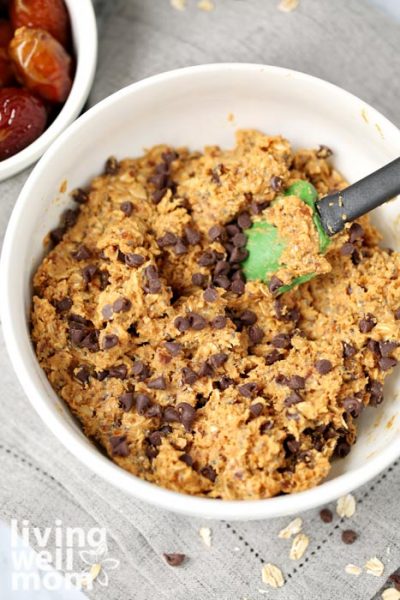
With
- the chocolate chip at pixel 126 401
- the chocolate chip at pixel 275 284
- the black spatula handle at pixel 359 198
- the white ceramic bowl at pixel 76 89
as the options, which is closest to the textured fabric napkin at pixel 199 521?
the white ceramic bowl at pixel 76 89

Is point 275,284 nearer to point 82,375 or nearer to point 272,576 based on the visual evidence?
point 82,375

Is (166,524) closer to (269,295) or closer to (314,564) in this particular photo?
(314,564)

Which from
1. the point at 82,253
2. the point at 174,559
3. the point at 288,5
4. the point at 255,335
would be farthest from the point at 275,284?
the point at 288,5

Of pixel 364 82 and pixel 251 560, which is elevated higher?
pixel 364 82

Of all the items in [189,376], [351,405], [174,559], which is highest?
[351,405]

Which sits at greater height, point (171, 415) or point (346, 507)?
point (171, 415)

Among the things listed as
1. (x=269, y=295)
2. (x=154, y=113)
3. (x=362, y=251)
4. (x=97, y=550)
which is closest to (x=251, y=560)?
(x=97, y=550)

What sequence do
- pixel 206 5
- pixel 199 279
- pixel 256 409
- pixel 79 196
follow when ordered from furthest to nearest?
pixel 206 5, pixel 79 196, pixel 199 279, pixel 256 409
